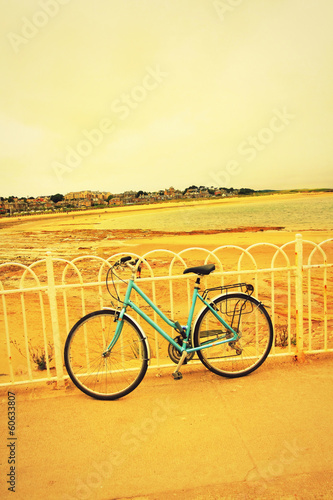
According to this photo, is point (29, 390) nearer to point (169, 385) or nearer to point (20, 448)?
point (20, 448)

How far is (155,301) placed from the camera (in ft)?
21.9

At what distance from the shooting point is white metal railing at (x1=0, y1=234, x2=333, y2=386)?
11.2ft

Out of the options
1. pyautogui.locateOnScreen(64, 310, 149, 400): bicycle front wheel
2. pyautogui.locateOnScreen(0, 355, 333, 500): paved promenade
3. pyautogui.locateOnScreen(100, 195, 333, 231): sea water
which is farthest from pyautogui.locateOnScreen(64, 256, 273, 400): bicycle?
pyautogui.locateOnScreen(100, 195, 333, 231): sea water

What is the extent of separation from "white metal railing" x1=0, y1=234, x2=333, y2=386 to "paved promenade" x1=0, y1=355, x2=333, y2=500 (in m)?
0.47

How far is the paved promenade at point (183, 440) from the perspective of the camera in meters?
2.14

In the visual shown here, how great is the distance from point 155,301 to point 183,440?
4175 millimetres

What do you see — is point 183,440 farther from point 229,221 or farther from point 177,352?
point 229,221

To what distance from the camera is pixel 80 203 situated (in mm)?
95875

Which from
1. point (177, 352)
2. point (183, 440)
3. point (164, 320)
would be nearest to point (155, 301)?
point (177, 352)

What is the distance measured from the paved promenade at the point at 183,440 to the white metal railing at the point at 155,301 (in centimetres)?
47

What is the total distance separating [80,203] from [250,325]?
312ft

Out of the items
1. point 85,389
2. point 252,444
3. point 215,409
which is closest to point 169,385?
point 215,409

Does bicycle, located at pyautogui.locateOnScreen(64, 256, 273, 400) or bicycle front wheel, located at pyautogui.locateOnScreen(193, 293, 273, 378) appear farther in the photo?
bicycle front wheel, located at pyautogui.locateOnScreen(193, 293, 273, 378)

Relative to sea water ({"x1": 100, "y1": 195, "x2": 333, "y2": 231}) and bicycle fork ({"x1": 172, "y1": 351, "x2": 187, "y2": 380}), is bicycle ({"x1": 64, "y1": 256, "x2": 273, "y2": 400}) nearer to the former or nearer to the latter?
bicycle fork ({"x1": 172, "y1": 351, "x2": 187, "y2": 380})
